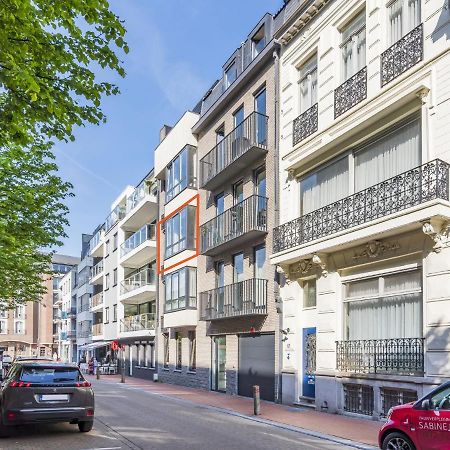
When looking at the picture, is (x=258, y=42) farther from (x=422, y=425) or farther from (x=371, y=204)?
(x=422, y=425)

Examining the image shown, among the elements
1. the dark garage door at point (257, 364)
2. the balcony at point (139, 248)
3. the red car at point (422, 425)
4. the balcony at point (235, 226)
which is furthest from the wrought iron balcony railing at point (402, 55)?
the balcony at point (139, 248)

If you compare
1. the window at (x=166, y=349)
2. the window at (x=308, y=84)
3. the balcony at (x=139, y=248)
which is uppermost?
the window at (x=308, y=84)

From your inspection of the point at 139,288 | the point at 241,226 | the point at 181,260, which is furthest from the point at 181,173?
the point at 139,288

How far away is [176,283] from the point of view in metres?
26.8

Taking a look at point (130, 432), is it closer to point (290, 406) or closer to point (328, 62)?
point (290, 406)

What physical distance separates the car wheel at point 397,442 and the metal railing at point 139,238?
2667cm

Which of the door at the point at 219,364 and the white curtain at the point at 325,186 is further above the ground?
the white curtain at the point at 325,186

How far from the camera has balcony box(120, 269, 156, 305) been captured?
3397 cm

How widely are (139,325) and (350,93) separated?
24163 mm

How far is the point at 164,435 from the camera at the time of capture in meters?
11.0

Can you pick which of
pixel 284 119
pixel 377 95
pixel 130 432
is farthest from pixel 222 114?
pixel 130 432

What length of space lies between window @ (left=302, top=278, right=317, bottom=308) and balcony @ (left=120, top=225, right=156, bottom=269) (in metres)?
17.7

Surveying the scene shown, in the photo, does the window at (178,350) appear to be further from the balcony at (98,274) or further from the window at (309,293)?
the balcony at (98,274)

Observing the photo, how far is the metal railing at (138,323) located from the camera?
33.7 m
